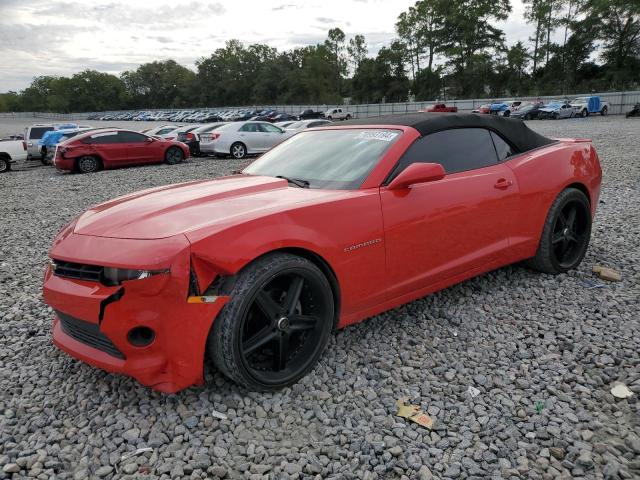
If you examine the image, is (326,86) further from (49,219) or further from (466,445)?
(466,445)

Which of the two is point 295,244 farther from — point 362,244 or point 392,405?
point 392,405

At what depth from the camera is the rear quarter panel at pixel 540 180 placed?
3.93m

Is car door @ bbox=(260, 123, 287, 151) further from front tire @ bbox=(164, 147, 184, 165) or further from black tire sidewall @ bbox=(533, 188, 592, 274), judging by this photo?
black tire sidewall @ bbox=(533, 188, 592, 274)

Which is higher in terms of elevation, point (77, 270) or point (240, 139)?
point (77, 270)

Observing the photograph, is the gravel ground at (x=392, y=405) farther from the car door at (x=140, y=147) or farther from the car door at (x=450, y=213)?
the car door at (x=140, y=147)

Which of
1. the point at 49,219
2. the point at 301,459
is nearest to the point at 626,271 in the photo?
the point at 301,459

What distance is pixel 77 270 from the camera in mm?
2557

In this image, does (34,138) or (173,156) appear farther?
(34,138)

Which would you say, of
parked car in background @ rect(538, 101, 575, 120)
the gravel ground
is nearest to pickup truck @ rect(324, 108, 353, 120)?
parked car in background @ rect(538, 101, 575, 120)

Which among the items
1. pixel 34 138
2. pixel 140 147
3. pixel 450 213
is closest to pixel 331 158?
pixel 450 213

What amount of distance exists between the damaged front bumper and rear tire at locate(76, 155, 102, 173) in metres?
14.0

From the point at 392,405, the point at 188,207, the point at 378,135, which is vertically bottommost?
the point at 392,405

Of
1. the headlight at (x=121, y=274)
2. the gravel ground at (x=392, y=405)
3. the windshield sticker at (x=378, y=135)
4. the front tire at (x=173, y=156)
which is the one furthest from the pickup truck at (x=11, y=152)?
the headlight at (x=121, y=274)

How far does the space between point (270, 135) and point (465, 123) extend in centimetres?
1505
